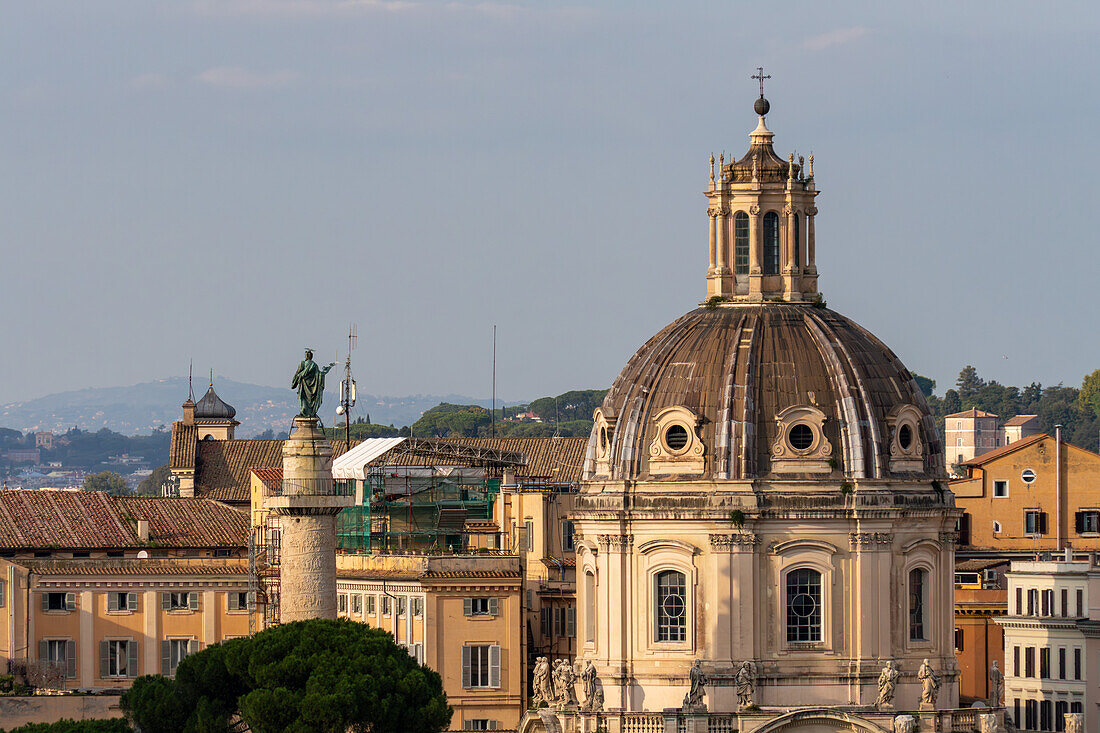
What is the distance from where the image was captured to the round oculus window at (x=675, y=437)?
9462 centimetres

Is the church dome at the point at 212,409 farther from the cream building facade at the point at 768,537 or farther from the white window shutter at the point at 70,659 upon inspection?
the cream building facade at the point at 768,537

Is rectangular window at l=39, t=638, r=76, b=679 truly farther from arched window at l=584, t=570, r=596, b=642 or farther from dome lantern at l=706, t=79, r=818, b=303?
dome lantern at l=706, t=79, r=818, b=303

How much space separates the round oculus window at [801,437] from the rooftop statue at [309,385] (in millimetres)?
17157

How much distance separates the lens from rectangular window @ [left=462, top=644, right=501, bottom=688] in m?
111

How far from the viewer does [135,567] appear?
120375 millimetres

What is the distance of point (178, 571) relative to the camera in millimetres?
120875

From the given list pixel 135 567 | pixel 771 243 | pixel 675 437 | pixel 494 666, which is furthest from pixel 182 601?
pixel 771 243

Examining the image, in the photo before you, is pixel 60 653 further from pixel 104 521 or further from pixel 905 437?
pixel 905 437

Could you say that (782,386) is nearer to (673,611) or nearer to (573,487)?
(673,611)

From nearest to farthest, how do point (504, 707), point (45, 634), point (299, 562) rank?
1. point (299, 562)
2. point (504, 707)
3. point (45, 634)

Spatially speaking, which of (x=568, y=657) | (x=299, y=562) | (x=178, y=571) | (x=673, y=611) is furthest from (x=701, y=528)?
(x=178, y=571)

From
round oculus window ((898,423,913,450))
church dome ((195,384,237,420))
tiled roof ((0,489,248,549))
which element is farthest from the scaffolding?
church dome ((195,384,237,420))

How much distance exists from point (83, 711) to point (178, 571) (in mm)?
19786

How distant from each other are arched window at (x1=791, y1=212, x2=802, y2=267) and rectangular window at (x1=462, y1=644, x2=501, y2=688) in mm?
21372
